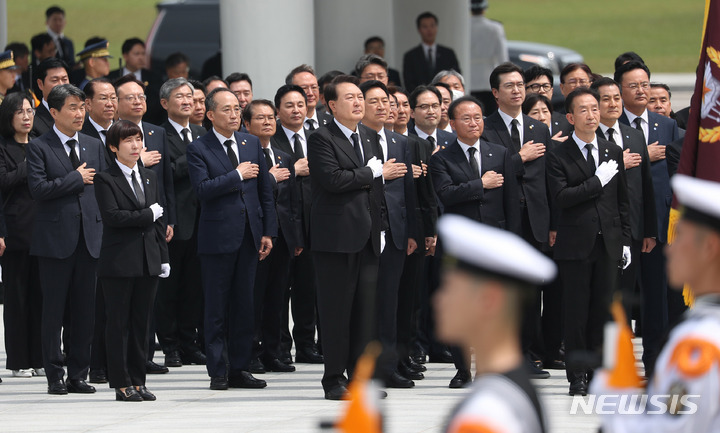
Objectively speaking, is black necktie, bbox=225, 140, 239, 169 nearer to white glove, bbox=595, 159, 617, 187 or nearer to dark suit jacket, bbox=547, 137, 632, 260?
dark suit jacket, bbox=547, 137, 632, 260

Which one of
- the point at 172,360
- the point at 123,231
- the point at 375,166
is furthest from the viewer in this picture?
the point at 172,360

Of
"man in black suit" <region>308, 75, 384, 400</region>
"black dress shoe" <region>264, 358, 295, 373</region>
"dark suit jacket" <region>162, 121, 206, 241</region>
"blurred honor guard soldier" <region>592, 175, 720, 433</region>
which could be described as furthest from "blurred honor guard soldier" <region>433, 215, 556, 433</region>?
"dark suit jacket" <region>162, 121, 206, 241</region>

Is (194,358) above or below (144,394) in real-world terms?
below

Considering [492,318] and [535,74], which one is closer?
[492,318]

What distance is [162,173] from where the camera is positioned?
985 cm

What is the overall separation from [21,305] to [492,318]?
6854 millimetres

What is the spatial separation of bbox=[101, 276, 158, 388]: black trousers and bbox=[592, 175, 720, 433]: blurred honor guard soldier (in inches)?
213

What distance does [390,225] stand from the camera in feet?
30.1

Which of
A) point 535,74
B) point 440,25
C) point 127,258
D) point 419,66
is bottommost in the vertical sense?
point 127,258

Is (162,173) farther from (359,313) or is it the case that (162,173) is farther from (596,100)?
(596,100)

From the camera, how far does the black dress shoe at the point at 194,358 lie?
34.3 feet

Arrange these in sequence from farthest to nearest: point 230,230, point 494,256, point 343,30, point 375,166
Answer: point 343,30 → point 230,230 → point 375,166 → point 494,256

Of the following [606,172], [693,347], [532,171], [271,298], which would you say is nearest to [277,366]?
[271,298]

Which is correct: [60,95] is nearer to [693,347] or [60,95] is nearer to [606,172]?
[606,172]
